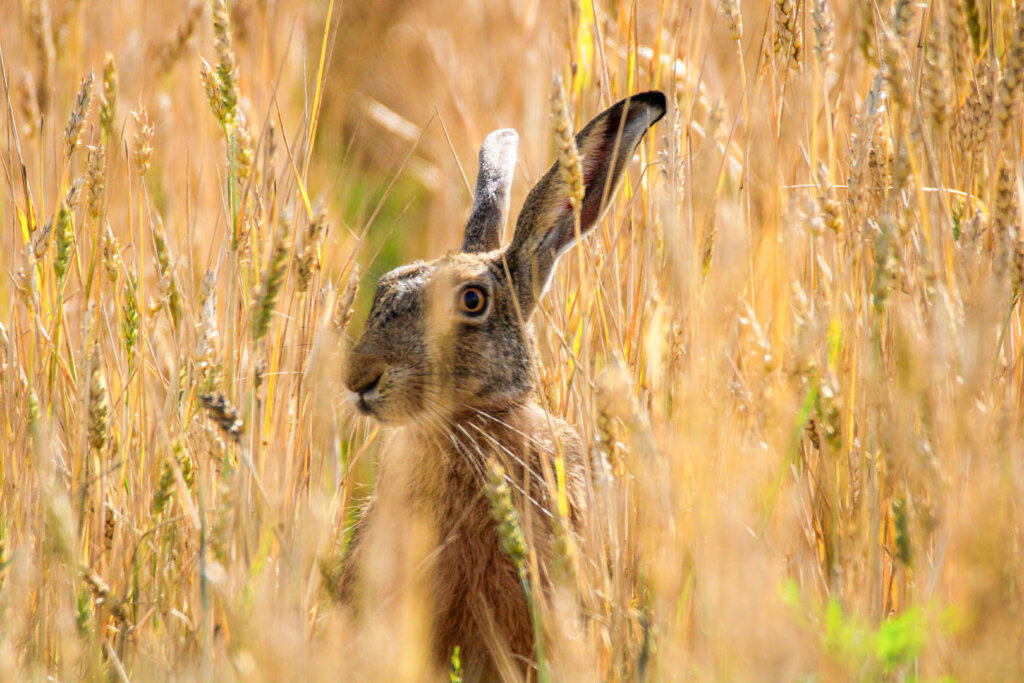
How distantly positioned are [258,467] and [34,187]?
1.57 metres

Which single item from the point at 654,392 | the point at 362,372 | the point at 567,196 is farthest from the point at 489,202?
the point at 654,392

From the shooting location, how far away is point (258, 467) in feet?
8.09

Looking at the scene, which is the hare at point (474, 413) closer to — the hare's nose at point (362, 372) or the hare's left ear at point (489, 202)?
the hare's nose at point (362, 372)

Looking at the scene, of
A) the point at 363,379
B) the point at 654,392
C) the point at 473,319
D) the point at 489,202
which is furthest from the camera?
the point at 489,202

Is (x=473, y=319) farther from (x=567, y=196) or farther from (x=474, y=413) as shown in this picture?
(x=567, y=196)


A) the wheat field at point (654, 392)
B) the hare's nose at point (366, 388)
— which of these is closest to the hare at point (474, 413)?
the hare's nose at point (366, 388)

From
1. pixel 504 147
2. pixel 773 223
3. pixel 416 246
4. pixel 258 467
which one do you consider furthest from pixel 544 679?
pixel 416 246

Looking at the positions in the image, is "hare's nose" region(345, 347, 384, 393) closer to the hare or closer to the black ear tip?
the hare

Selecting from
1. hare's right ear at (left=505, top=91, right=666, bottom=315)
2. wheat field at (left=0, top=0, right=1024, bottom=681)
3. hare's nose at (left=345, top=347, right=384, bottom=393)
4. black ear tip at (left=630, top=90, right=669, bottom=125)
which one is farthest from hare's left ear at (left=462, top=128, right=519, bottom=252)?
black ear tip at (left=630, top=90, right=669, bottom=125)

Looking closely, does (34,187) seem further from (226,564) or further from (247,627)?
(247,627)

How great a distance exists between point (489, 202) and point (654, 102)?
1.01m

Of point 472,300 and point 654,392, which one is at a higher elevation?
point 472,300

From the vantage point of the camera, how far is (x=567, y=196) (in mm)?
2877

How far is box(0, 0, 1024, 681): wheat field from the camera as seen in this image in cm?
170
